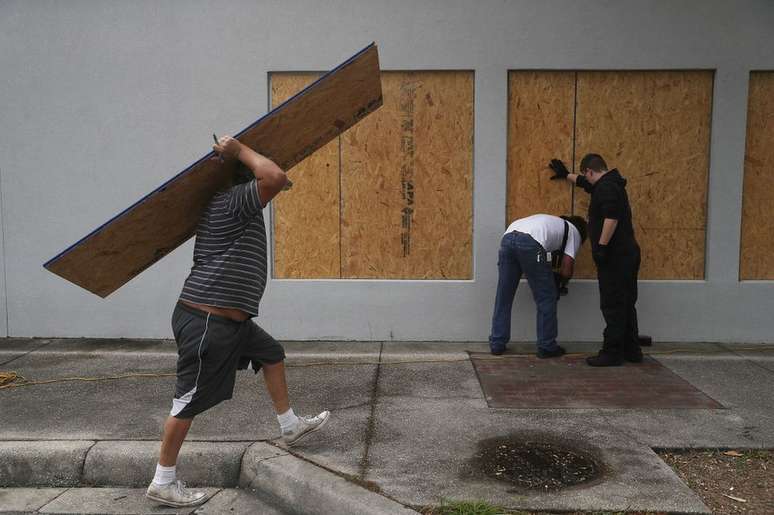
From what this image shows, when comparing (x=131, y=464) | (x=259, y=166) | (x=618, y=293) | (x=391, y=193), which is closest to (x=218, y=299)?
(x=259, y=166)

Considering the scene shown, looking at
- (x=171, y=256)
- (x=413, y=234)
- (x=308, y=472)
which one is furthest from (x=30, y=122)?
(x=308, y=472)

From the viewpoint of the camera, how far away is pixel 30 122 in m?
7.24

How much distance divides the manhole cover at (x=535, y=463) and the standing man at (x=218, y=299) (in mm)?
1643

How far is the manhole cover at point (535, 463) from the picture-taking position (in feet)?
13.0

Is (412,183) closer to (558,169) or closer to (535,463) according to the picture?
(558,169)

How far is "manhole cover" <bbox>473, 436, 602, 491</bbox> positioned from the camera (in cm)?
395

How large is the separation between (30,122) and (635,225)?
20.8 ft

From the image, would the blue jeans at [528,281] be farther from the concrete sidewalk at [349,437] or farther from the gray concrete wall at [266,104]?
the concrete sidewalk at [349,437]

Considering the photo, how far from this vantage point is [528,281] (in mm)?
6637

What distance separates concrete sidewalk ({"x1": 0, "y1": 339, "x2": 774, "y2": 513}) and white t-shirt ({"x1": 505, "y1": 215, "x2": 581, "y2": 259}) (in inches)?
53.4

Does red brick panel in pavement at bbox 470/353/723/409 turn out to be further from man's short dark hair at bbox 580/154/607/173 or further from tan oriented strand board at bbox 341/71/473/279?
man's short dark hair at bbox 580/154/607/173

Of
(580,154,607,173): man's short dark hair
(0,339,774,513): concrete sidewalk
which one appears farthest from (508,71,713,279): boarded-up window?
(0,339,774,513): concrete sidewalk

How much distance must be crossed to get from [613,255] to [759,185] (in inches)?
81.7

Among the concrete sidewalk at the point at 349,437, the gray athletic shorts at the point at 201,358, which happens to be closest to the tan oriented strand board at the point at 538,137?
the concrete sidewalk at the point at 349,437
